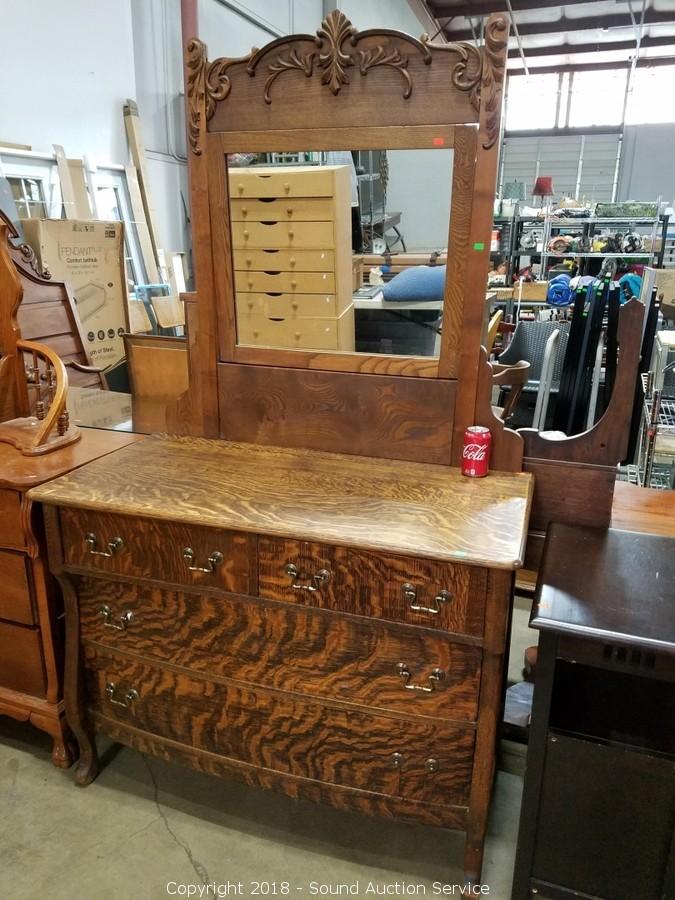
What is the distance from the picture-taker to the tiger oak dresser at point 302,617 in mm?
1336

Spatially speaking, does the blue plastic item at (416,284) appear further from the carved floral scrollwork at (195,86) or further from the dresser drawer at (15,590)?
the dresser drawer at (15,590)

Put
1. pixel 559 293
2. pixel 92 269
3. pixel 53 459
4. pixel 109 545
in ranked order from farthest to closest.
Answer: pixel 559 293
pixel 92 269
pixel 53 459
pixel 109 545

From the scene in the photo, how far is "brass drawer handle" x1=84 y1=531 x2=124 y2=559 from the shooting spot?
5.04 ft

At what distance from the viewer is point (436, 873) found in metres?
1.59

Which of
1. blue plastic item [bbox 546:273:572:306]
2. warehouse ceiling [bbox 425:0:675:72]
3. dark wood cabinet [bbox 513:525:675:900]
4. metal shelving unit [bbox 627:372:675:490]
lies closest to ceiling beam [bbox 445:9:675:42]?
warehouse ceiling [bbox 425:0:675:72]

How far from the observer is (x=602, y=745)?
1.31m

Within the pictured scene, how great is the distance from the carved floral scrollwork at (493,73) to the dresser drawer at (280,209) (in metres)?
0.45

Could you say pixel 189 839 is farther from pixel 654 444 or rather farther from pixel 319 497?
pixel 654 444

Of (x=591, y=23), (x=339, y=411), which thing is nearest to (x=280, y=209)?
(x=339, y=411)

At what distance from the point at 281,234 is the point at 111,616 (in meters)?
1.08

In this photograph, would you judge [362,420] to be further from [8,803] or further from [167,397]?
[8,803]

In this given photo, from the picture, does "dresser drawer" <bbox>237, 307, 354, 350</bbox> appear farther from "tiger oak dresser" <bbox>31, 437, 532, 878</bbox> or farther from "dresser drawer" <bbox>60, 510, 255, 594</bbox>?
"dresser drawer" <bbox>60, 510, 255, 594</bbox>

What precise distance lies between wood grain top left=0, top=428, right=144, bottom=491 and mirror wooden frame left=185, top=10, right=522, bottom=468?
0.91 feet

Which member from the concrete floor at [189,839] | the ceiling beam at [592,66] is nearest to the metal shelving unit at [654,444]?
the concrete floor at [189,839]
